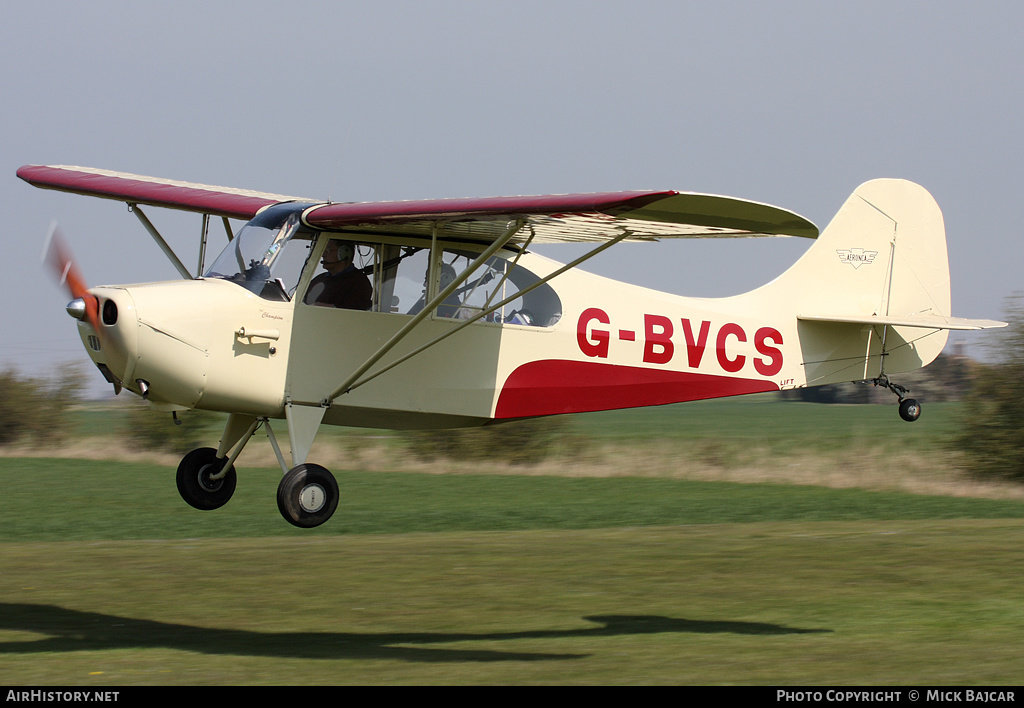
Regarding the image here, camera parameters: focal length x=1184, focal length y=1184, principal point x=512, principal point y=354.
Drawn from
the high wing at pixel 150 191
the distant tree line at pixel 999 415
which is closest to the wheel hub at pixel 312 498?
the high wing at pixel 150 191

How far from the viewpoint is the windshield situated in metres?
10.7

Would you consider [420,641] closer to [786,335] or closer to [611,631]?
[611,631]

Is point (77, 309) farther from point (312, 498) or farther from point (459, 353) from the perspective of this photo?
point (459, 353)

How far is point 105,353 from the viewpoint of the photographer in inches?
394

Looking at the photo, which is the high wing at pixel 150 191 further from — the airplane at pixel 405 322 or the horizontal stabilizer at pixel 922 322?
the horizontal stabilizer at pixel 922 322

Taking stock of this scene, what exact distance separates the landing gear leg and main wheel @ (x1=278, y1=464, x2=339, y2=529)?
736cm

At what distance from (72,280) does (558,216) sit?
4.19m

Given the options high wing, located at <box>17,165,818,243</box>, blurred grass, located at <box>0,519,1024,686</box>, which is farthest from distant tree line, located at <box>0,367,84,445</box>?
high wing, located at <box>17,165,818,243</box>

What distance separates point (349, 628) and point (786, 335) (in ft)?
21.2

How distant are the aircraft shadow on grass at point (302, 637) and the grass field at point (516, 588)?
0.15 feet

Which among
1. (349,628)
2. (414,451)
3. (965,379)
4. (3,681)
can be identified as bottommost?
(414,451)

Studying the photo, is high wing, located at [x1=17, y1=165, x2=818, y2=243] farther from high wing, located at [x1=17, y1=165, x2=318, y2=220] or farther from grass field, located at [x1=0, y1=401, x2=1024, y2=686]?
grass field, located at [x1=0, y1=401, x2=1024, y2=686]

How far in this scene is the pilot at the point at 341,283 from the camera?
10875 millimetres
